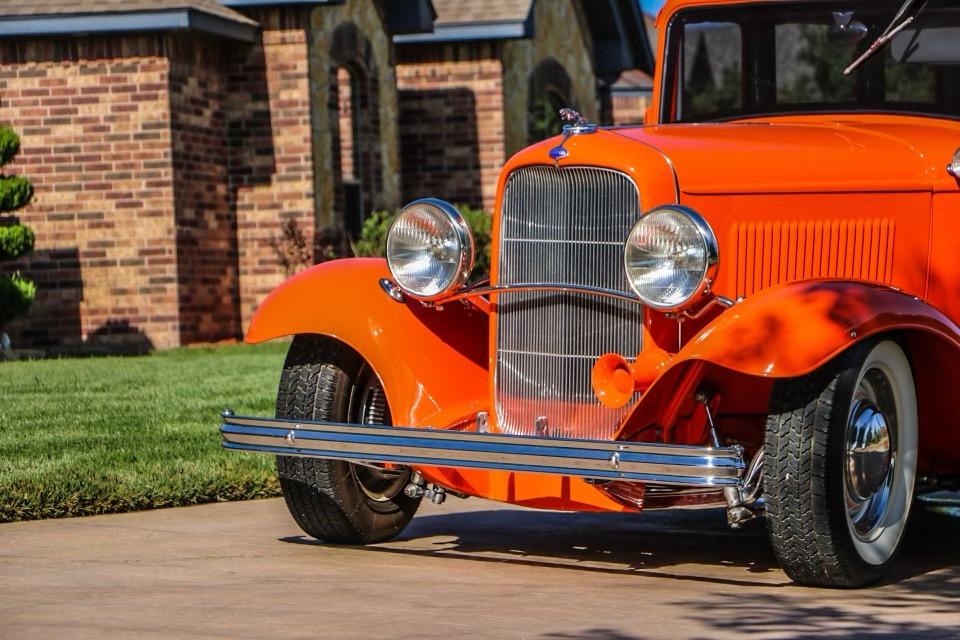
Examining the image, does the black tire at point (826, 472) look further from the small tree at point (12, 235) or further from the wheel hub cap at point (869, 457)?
the small tree at point (12, 235)

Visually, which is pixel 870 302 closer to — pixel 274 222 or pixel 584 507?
pixel 584 507

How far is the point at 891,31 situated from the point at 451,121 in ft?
49.0

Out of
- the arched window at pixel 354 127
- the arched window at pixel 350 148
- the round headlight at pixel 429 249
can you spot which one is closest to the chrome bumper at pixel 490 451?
the round headlight at pixel 429 249

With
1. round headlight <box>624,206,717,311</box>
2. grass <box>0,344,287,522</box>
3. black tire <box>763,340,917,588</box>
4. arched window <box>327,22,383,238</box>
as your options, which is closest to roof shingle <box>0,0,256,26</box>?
arched window <box>327,22,383,238</box>

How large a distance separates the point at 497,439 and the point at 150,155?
39.8ft

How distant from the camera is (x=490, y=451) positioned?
559cm

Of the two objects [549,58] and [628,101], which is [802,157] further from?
[628,101]

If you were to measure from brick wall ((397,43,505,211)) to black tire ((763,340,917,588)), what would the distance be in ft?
51.9

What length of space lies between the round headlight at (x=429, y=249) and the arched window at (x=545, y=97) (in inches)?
650

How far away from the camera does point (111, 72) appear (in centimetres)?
1719

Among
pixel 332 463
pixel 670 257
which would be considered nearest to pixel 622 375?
pixel 670 257

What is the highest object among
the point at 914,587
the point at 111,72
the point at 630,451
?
the point at 111,72

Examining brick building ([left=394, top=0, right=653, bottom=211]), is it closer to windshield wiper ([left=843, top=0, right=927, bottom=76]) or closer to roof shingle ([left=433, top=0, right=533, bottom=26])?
roof shingle ([left=433, top=0, right=533, bottom=26])

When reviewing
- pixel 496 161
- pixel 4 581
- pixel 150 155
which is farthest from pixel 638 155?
pixel 496 161
